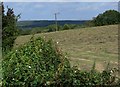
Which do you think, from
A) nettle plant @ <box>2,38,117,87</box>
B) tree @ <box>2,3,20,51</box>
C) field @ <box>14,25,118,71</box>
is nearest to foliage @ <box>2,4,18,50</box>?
tree @ <box>2,3,20,51</box>

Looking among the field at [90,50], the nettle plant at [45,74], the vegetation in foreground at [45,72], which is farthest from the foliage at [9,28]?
the nettle plant at [45,74]

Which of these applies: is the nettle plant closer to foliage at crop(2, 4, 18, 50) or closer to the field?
the field

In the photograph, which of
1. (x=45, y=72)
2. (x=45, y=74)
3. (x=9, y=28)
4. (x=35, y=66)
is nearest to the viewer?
(x=45, y=74)

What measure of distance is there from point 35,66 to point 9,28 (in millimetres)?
5119

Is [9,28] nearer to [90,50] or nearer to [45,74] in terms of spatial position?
[90,50]

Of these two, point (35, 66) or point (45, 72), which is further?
point (35, 66)

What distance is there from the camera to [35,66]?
228 inches

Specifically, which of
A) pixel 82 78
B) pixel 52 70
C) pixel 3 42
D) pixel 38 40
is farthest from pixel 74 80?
pixel 3 42

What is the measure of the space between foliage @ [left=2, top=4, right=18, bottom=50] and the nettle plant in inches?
175

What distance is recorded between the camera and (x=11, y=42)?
1093 cm

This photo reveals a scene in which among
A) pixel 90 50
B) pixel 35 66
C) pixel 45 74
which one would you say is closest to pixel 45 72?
pixel 45 74

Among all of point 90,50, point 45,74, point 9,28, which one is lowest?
point 90,50

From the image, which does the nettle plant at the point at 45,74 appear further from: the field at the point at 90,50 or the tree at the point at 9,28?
the tree at the point at 9,28

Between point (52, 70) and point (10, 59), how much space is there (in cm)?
87
